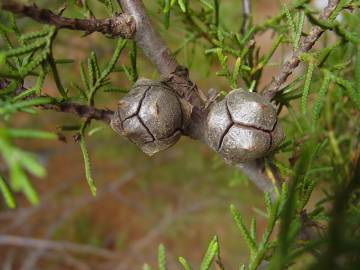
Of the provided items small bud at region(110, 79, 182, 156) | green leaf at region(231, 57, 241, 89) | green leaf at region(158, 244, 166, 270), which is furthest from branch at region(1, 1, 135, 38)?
green leaf at region(158, 244, 166, 270)

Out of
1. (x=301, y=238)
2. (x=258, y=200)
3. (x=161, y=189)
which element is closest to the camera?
(x=301, y=238)

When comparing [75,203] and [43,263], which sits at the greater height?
[75,203]

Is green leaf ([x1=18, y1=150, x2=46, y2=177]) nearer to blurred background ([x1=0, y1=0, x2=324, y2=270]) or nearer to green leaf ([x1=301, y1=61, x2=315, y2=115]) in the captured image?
green leaf ([x1=301, y1=61, x2=315, y2=115])

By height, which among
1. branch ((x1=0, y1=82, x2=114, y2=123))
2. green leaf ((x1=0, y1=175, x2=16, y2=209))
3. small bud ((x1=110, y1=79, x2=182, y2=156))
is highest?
small bud ((x1=110, y1=79, x2=182, y2=156))

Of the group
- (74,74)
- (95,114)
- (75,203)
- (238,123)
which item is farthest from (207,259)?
(74,74)

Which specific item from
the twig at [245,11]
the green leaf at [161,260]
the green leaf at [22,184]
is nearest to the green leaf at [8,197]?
the green leaf at [22,184]

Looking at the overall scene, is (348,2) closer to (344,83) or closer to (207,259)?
(344,83)

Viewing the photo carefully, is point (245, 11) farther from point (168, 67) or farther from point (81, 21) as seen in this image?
point (81, 21)
